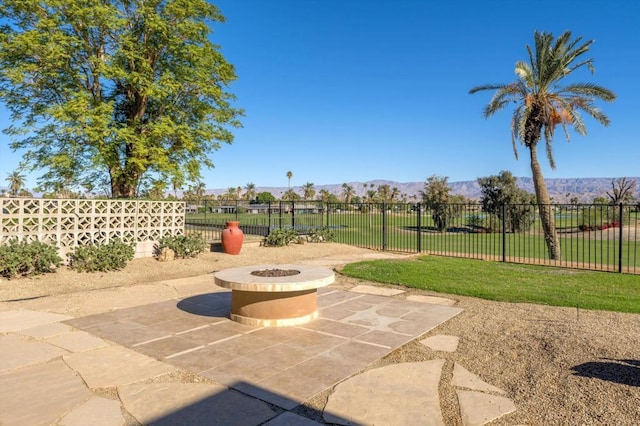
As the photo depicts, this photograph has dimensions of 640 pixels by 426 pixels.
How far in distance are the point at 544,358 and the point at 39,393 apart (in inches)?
170

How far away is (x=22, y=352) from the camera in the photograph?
3791 mm

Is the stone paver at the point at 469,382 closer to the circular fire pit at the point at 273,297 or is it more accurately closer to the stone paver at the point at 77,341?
the circular fire pit at the point at 273,297

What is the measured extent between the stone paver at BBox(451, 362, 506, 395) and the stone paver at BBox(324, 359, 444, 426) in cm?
15

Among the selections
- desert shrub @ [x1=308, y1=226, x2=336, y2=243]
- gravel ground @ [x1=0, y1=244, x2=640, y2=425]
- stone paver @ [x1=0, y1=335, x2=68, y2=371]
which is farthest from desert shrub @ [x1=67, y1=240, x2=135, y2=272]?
desert shrub @ [x1=308, y1=226, x2=336, y2=243]

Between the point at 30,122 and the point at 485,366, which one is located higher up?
the point at 30,122

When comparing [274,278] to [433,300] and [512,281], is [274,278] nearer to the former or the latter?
[433,300]

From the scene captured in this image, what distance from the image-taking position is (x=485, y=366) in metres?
3.48

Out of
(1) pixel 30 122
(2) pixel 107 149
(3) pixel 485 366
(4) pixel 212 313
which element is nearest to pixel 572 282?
(3) pixel 485 366

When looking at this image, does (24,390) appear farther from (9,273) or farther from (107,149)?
(107,149)

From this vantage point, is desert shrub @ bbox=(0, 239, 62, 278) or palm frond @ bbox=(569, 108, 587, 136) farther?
palm frond @ bbox=(569, 108, 587, 136)

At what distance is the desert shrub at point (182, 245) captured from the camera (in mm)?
10273

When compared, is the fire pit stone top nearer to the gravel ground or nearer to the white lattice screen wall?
the gravel ground

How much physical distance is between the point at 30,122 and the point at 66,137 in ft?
4.28

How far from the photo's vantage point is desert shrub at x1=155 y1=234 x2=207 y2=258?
1027 centimetres
